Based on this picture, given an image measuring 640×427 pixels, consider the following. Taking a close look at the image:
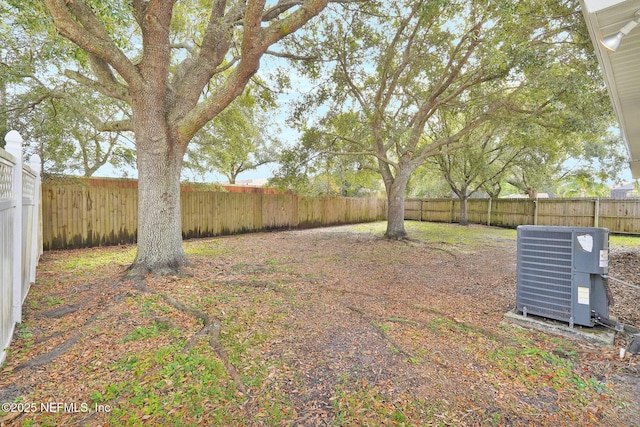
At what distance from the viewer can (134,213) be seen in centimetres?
730

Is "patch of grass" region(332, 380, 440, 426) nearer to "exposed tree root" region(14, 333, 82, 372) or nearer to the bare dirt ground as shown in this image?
the bare dirt ground

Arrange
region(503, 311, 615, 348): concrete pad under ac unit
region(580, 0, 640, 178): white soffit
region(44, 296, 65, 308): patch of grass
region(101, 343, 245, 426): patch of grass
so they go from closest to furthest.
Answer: region(101, 343, 245, 426): patch of grass < region(580, 0, 640, 178): white soffit < region(503, 311, 615, 348): concrete pad under ac unit < region(44, 296, 65, 308): patch of grass

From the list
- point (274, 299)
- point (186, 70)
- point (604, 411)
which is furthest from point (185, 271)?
point (604, 411)

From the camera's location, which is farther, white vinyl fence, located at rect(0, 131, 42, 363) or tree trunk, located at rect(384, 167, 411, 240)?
tree trunk, located at rect(384, 167, 411, 240)

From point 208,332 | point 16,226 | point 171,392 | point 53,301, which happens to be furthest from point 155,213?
point 171,392

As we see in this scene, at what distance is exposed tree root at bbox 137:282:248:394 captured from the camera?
2.07 m

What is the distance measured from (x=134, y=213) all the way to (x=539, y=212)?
50.4 ft

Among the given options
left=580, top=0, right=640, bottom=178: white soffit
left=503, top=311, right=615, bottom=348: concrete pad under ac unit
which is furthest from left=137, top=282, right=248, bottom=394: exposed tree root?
left=580, top=0, right=640, bottom=178: white soffit

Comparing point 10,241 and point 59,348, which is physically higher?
point 10,241

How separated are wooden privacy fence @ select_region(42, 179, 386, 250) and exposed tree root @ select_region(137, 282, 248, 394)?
4.22m

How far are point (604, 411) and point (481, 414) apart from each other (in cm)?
82

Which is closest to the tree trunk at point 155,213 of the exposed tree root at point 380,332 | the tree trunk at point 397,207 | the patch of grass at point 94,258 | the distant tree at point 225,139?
the patch of grass at point 94,258

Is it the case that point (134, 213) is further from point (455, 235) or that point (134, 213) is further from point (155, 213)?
point (455, 235)

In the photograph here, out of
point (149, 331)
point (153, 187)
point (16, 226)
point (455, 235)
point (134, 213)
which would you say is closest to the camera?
point (16, 226)
